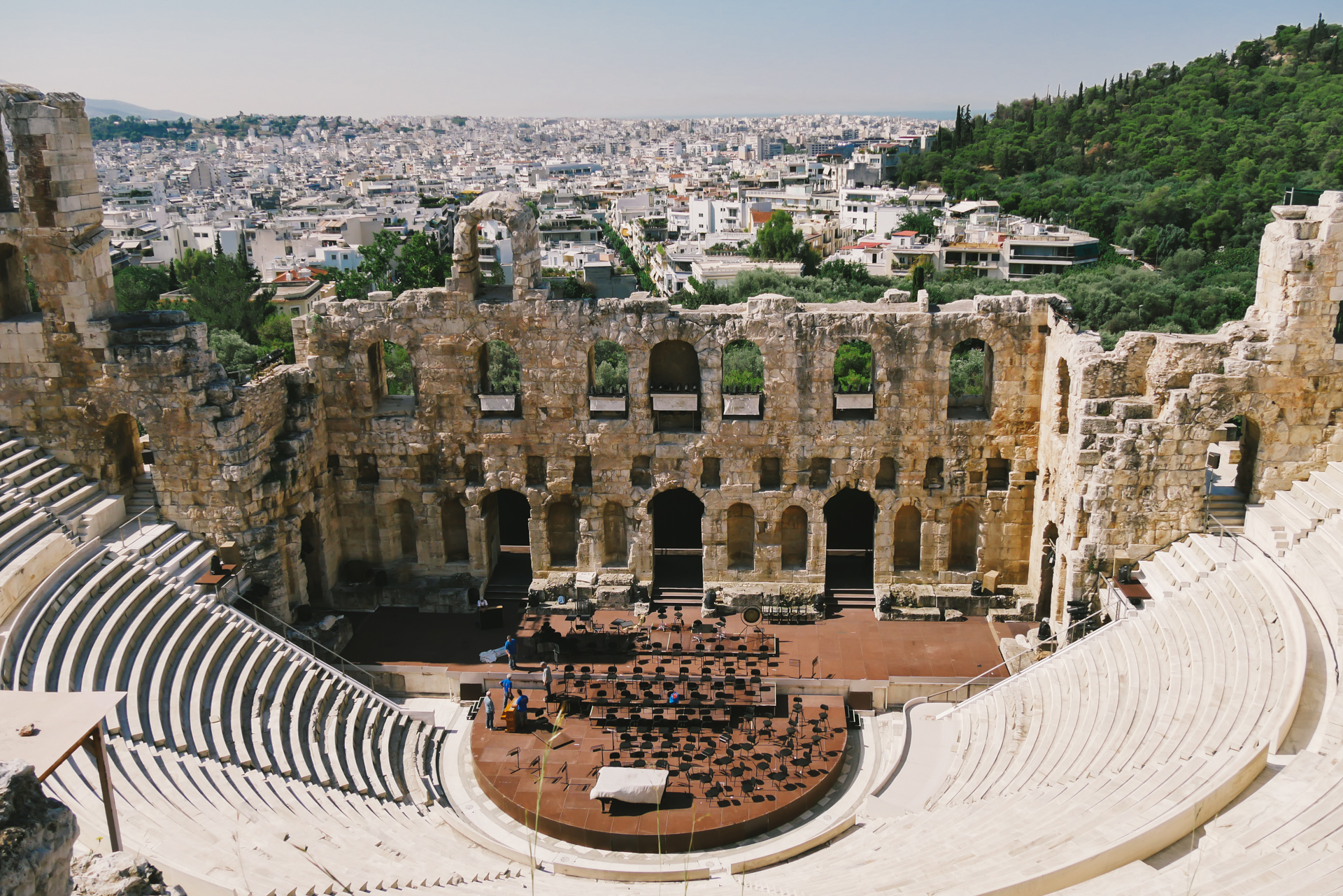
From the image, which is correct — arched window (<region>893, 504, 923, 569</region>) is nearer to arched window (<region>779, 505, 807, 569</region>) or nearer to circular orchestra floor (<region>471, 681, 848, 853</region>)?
arched window (<region>779, 505, 807, 569</region>)

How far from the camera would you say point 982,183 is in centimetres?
11194

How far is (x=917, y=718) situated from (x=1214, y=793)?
28.4 ft

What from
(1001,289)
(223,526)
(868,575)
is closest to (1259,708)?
(868,575)

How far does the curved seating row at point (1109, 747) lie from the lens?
14000 mm

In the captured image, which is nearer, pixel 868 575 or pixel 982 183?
pixel 868 575

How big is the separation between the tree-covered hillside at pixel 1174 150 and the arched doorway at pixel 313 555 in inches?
2461

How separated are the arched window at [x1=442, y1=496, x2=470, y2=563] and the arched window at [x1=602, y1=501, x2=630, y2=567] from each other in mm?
3701

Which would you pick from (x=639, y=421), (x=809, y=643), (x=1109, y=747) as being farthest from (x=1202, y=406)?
(x=639, y=421)

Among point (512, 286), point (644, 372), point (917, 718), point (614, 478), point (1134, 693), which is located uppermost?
point (512, 286)

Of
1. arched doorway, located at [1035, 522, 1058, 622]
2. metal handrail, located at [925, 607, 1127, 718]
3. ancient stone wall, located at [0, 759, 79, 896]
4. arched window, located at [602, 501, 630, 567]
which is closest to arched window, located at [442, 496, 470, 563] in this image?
arched window, located at [602, 501, 630, 567]

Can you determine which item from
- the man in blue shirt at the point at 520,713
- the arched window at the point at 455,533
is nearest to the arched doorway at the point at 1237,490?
the man in blue shirt at the point at 520,713

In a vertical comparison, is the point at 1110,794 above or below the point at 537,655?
above

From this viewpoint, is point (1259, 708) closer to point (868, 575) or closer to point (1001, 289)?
point (868, 575)

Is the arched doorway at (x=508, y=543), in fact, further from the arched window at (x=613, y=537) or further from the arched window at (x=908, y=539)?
the arched window at (x=908, y=539)
